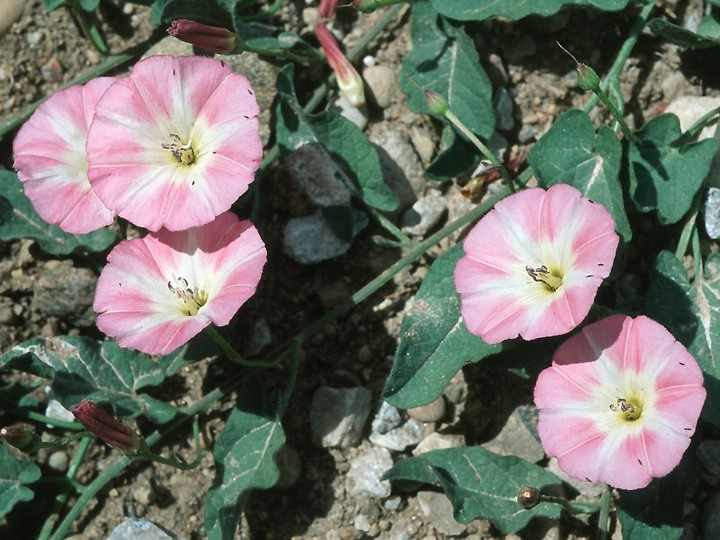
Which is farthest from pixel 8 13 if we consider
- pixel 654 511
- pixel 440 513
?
pixel 654 511

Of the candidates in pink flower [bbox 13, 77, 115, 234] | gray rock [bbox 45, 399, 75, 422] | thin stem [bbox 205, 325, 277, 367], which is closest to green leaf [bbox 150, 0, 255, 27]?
pink flower [bbox 13, 77, 115, 234]

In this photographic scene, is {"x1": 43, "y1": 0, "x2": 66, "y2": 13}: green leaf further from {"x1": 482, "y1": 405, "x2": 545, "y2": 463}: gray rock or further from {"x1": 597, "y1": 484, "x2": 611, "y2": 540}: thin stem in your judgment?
{"x1": 597, "y1": 484, "x2": 611, "y2": 540}: thin stem

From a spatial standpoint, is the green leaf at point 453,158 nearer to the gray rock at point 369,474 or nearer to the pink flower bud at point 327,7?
the pink flower bud at point 327,7

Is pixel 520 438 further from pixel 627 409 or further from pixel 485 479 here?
pixel 627 409

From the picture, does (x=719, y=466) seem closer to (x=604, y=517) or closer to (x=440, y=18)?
(x=604, y=517)

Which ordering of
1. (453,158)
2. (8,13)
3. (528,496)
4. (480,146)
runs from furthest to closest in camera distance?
(8,13)
(453,158)
(480,146)
(528,496)
